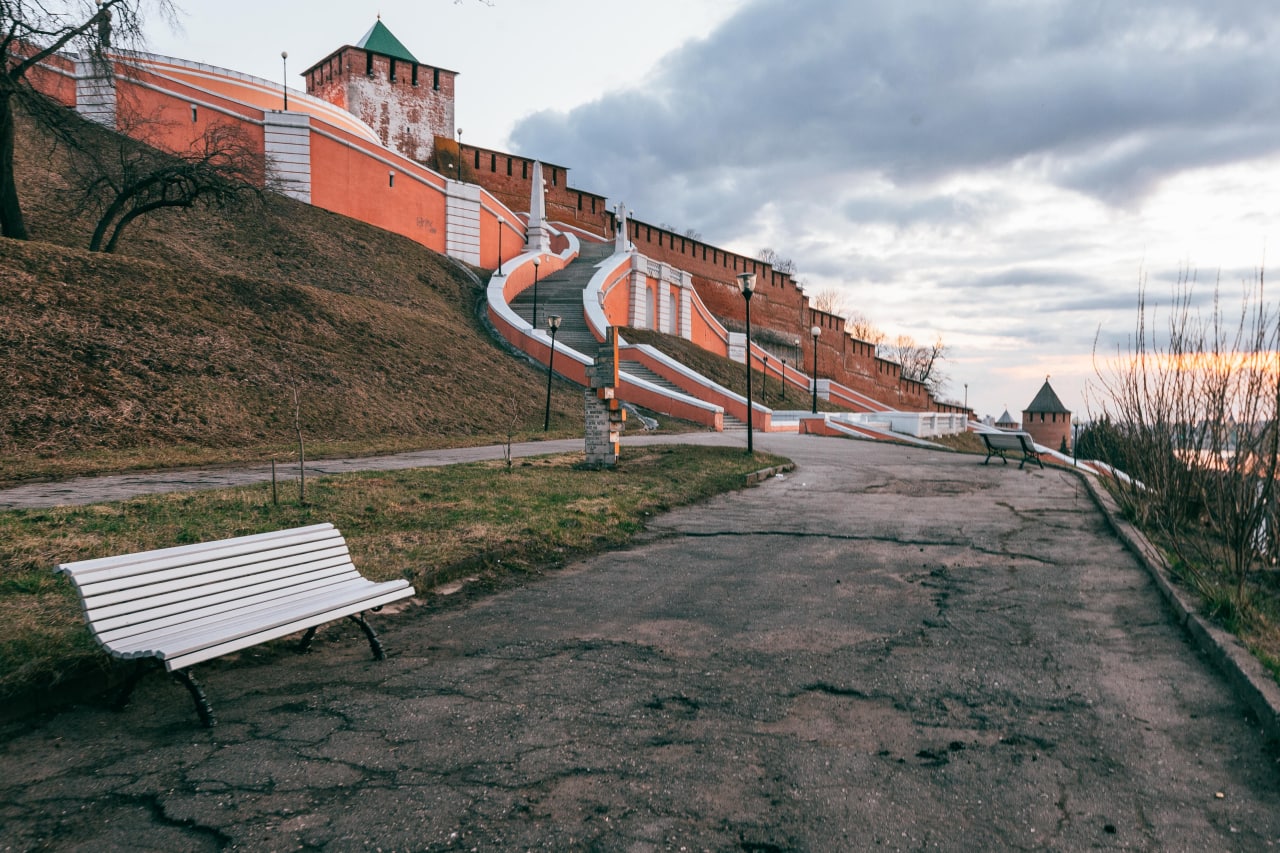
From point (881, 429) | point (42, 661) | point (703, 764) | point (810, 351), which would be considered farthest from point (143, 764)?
point (810, 351)

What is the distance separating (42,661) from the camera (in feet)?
13.1

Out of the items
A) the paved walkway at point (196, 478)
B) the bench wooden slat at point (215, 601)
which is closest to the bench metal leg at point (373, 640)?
the bench wooden slat at point (215, 601)

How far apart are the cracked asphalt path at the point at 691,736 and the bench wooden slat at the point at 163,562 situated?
596 mm

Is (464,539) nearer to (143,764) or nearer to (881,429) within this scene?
(143,764)

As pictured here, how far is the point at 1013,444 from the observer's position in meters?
A: 16.4

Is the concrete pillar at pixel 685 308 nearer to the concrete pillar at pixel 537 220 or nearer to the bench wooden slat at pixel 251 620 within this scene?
the concrete pillar at pixel 537 220

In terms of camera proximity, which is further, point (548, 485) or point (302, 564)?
point (548, 485)

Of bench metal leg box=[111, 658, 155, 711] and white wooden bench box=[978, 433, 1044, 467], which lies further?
white wooden bench box=[978, 433, 1044, 467]

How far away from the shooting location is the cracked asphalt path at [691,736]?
2.87 meters

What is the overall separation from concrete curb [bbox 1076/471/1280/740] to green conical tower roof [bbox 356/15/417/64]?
4752cm

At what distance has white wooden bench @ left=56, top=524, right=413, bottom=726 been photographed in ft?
12.2

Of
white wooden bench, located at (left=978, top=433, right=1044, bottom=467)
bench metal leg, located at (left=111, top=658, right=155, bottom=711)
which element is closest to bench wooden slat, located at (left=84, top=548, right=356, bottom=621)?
bench metal leg, located at (left=111, top=658, right=155, bottom=711)

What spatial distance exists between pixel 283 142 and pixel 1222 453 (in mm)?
31506

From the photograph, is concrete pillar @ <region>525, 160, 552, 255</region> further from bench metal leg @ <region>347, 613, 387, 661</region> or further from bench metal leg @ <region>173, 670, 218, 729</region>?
bench metal leg @ <region>173, 670, 218, 729</region>
